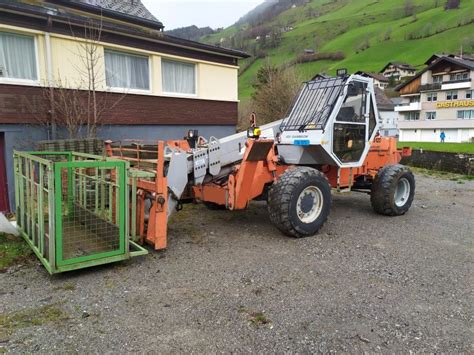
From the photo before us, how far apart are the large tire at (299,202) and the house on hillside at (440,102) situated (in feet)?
173

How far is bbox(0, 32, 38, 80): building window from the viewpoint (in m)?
9.59

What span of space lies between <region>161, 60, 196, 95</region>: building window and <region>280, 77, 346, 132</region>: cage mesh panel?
6.57m

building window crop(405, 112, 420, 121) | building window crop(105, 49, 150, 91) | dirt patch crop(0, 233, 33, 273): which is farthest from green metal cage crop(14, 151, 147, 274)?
building window crop(405, 112, 420, 121)

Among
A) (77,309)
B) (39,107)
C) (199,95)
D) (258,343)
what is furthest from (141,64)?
(258,343)

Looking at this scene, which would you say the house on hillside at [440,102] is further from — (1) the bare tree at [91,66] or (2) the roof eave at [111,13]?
(1) the bare tree at [91,66]

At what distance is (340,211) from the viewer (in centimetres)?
846

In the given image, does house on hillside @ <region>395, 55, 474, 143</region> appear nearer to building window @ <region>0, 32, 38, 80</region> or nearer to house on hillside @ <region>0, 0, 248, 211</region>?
house on hillside @ <region>0, 0, 248, 211</region>

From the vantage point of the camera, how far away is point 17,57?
9789 mm

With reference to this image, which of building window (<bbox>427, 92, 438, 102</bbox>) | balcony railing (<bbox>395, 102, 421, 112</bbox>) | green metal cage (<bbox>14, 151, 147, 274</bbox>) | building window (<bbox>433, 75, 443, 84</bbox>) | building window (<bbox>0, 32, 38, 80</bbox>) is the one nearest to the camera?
green metal cage (<bbox>14, 151, 147, 274</bbox>)

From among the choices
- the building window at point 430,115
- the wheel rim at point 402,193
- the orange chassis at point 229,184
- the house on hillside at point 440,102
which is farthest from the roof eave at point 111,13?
the building window at point 430,115

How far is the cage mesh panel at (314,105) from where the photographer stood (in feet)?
22.3

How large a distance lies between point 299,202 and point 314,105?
81.8 inches

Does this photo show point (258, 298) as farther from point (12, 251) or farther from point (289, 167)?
point (12, 251)

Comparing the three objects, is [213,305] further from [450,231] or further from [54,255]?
[450,231]
